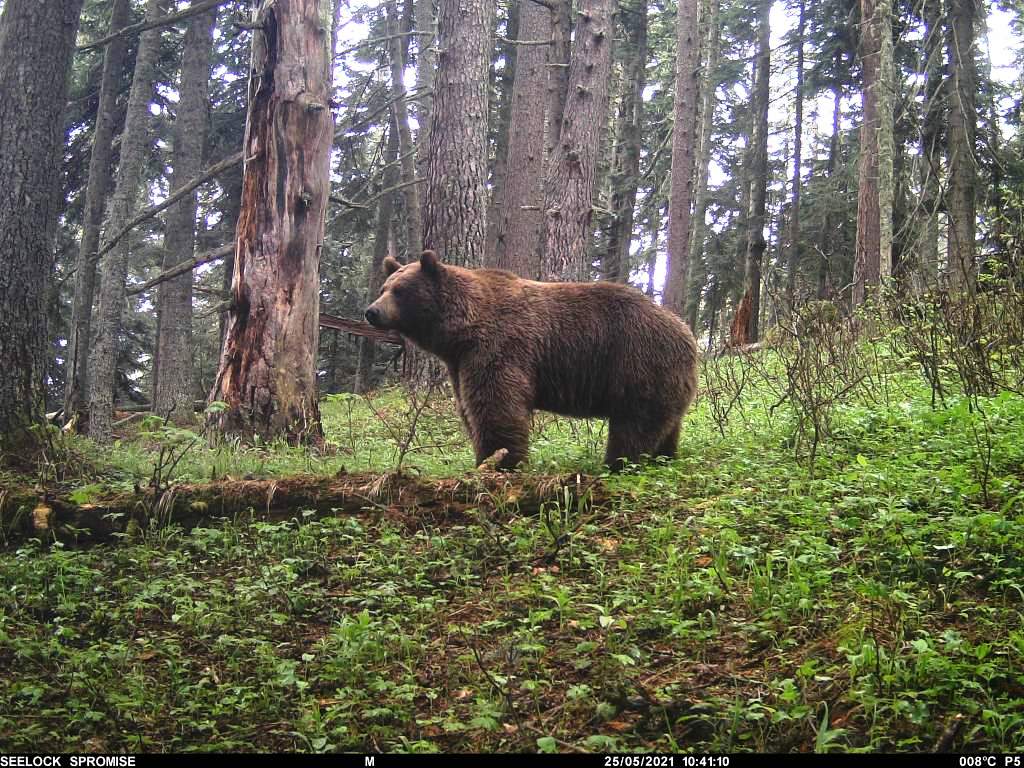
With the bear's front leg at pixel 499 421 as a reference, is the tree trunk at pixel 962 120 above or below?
above

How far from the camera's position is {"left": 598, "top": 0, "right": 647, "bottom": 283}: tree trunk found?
25047 mm

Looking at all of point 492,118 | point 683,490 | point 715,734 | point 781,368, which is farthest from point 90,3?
point 715,734

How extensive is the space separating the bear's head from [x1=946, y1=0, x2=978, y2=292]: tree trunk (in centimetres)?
1245

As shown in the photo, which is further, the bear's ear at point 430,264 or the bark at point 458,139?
the bark at point 458,139

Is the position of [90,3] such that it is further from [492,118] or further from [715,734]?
→ [715,734]

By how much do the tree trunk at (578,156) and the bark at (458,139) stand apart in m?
1.11

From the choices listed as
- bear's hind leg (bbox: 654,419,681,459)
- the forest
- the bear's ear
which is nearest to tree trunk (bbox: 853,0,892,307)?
the forest

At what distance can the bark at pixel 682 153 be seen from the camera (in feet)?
61.0

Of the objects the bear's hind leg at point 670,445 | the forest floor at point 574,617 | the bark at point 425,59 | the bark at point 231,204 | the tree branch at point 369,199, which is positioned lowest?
the forest floor at point 574,617

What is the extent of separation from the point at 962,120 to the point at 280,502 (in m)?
16.4

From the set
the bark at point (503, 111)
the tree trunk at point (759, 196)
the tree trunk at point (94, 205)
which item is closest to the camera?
the tree trunk at point (94, 205)

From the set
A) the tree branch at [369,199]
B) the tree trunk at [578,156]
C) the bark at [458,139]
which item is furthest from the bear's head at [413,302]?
the tree trunk at [578,156]

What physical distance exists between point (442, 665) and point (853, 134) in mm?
26854

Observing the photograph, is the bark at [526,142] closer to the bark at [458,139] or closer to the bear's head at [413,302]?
the bark at [458,139]
